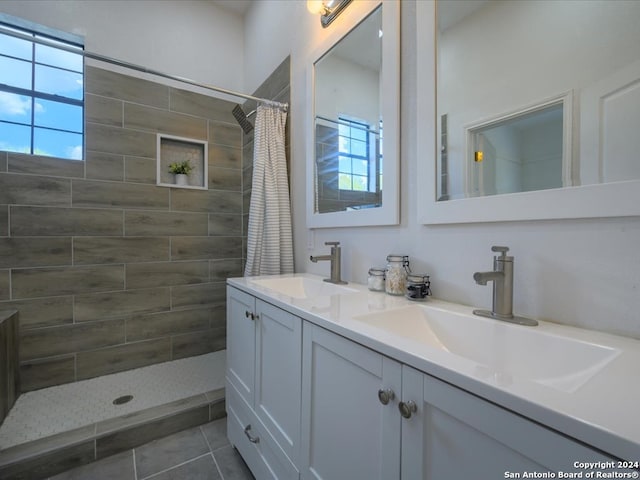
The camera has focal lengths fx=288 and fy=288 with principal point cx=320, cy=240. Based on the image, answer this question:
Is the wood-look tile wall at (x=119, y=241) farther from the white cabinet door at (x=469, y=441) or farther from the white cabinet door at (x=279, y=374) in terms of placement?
the white cabinet door at (x=469, y=441)

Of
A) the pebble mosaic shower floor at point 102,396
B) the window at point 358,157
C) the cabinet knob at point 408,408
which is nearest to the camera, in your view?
the cabinet knob at point 408,408

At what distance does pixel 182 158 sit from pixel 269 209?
3.84 feet

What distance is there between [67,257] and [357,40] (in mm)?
2362

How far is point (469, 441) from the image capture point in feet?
1.55

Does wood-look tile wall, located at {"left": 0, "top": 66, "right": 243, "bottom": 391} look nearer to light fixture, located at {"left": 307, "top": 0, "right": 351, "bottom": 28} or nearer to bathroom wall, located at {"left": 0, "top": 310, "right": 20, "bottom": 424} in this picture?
bathroom wall, located at {"left": 0, "top": 310, "right": 20, "bottom": 424}

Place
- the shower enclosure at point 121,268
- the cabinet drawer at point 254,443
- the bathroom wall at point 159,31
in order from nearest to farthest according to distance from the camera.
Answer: the cabinet drawer at point 254,443
the shower enclosure at point 121,268
the bathroom wall at point 159,31

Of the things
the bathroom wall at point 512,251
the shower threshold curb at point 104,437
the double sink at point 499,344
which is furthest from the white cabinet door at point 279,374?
the shower threshold curb at point 104,437

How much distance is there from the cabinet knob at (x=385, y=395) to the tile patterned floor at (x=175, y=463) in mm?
1216

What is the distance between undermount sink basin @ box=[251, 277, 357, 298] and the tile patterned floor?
901mm

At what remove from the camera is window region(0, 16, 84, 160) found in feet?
6.44

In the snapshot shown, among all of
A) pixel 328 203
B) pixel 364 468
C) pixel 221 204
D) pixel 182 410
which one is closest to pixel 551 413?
pixel 364 468

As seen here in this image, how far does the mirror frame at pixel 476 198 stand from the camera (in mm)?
672

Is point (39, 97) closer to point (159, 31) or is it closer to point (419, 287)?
point (159, 31)

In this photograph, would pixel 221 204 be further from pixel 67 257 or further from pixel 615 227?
pixel 615 227
